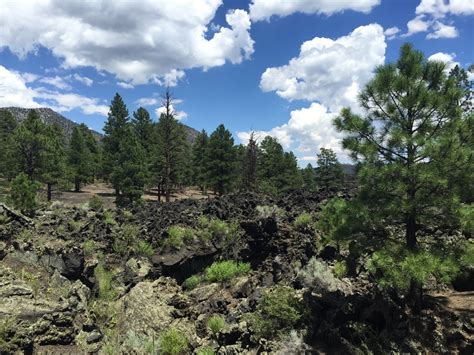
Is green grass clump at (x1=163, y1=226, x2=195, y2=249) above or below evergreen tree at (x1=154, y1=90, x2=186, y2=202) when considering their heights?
below

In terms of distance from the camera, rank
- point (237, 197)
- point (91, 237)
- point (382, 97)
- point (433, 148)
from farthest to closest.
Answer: point (237, 197) < point (91, 237) < point (382, 97) < point (433, 148)

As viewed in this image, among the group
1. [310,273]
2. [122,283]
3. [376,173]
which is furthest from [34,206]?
[376,173]

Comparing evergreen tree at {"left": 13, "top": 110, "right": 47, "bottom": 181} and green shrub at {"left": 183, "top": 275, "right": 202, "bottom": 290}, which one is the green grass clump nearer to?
green shrub at {"left": 183, "top": 275, "right": 202, "bottom": 290}

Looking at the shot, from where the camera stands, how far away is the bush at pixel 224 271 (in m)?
18.2

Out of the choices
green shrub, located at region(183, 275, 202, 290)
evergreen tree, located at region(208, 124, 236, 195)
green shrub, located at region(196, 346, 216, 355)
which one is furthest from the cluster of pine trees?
green shrub, located at region(196, 346, 216, 355)

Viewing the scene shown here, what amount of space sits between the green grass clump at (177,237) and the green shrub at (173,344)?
8.47 m

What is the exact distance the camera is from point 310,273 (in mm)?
13117

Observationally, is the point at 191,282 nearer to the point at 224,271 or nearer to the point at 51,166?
the point at 224,271

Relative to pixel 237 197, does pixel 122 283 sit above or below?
below

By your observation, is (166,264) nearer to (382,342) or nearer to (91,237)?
(91,237)

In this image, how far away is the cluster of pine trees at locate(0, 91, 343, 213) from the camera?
3975 cm

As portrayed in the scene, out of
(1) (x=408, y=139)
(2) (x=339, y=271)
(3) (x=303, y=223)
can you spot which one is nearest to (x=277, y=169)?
(3) (x=303, y=223)

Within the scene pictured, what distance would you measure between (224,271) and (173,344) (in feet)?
22.2

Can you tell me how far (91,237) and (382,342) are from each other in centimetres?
1596
